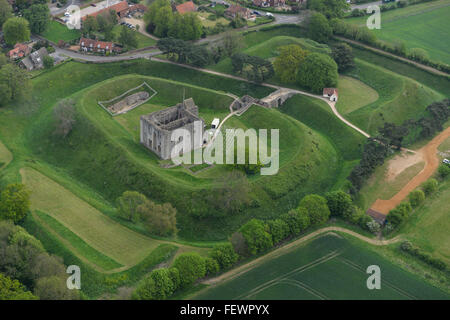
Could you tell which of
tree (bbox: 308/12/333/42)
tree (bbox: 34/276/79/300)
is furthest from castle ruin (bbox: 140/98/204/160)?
tree (bbox: 308/12/333/42)

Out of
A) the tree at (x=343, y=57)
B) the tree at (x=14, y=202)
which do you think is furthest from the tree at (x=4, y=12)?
the tree at (x=343, y=57)

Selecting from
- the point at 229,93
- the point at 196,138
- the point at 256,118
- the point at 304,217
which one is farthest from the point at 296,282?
the point at 229,93

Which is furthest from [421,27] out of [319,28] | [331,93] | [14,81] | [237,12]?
[14,81]

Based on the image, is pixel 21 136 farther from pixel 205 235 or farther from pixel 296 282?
pixel 296 282

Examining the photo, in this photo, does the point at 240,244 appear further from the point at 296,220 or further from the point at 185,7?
the point at 185,7

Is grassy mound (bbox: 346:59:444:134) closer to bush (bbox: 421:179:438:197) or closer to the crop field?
bush (bbox: 421:179:438:197)

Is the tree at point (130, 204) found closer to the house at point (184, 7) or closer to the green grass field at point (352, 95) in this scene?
the green grass field at point (352, 95)
